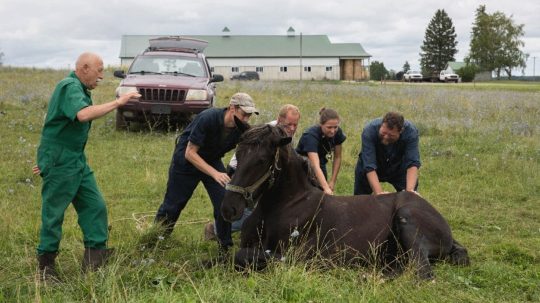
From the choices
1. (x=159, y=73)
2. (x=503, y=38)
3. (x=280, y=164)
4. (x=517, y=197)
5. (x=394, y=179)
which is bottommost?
(x=517, y=197)

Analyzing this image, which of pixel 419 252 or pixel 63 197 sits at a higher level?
pixel 63 197

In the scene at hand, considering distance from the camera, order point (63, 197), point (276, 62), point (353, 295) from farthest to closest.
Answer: point (276, 62)
point (63, 197)
point (353, 295)

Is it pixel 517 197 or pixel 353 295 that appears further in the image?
pixel 517 197

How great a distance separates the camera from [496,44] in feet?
232

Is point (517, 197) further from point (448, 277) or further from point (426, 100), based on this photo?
point (426, 100)

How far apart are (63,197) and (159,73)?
373 inches

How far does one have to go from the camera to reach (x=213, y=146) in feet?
18.1

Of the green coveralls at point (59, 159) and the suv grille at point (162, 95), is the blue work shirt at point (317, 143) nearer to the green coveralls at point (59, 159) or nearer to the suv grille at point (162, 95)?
the green coveralls at point (59, 159)

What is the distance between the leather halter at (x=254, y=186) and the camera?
4334 mm

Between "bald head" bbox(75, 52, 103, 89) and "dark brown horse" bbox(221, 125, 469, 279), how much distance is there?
4.40 feet

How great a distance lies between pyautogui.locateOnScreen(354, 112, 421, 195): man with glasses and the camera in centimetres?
591

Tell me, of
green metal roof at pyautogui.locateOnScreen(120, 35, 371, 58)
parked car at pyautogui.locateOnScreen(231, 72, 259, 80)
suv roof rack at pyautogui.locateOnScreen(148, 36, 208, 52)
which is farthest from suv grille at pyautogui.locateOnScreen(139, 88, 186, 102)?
green metal roof at pyautogui.locateOnScreen(120, 35, 371, 58)

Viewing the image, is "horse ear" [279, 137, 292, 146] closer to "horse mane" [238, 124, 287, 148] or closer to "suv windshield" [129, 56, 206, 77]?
"horse mane" [238, 124, 287, 148]

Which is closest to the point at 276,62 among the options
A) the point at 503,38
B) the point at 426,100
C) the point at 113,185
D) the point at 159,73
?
the point at 503,38
